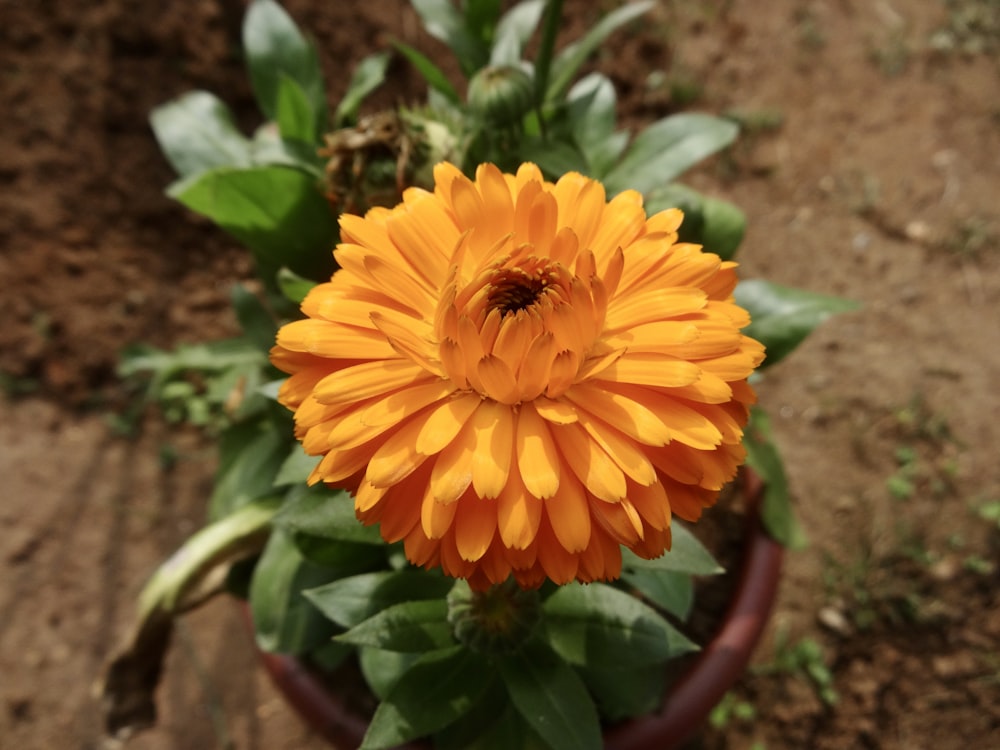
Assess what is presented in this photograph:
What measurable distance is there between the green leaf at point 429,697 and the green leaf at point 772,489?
1.93ft

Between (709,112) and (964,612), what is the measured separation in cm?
143

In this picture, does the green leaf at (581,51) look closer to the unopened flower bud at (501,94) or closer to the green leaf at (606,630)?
the unopened flower bud at (501,94)

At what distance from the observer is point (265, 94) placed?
1418 mm

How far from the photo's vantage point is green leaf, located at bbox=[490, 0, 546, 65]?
1.24 m

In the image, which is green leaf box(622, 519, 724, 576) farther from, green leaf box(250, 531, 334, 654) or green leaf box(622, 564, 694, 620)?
green leaf box(250, 531, 334, 654)

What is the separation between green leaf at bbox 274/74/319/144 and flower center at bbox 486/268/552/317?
0.67 m

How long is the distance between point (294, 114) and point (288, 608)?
2.56 ft

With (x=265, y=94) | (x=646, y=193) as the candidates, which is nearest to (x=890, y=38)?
(x=646, y=193)

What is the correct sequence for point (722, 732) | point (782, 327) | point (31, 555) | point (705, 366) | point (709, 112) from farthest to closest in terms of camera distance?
1. point (709, 112)
2. point (31, 555)
3. point (722, 732)
4. point (782, 327)
5. point (705, 366)

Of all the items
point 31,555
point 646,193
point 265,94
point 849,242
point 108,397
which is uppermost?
point 265,94

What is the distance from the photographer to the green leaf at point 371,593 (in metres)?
0.94

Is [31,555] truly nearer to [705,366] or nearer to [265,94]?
[265,94]

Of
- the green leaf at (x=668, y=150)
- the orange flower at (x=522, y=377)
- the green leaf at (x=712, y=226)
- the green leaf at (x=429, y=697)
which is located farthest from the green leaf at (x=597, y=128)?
the green leaf at (x=429, y=697)

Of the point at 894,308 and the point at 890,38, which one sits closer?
the point at 894,308
